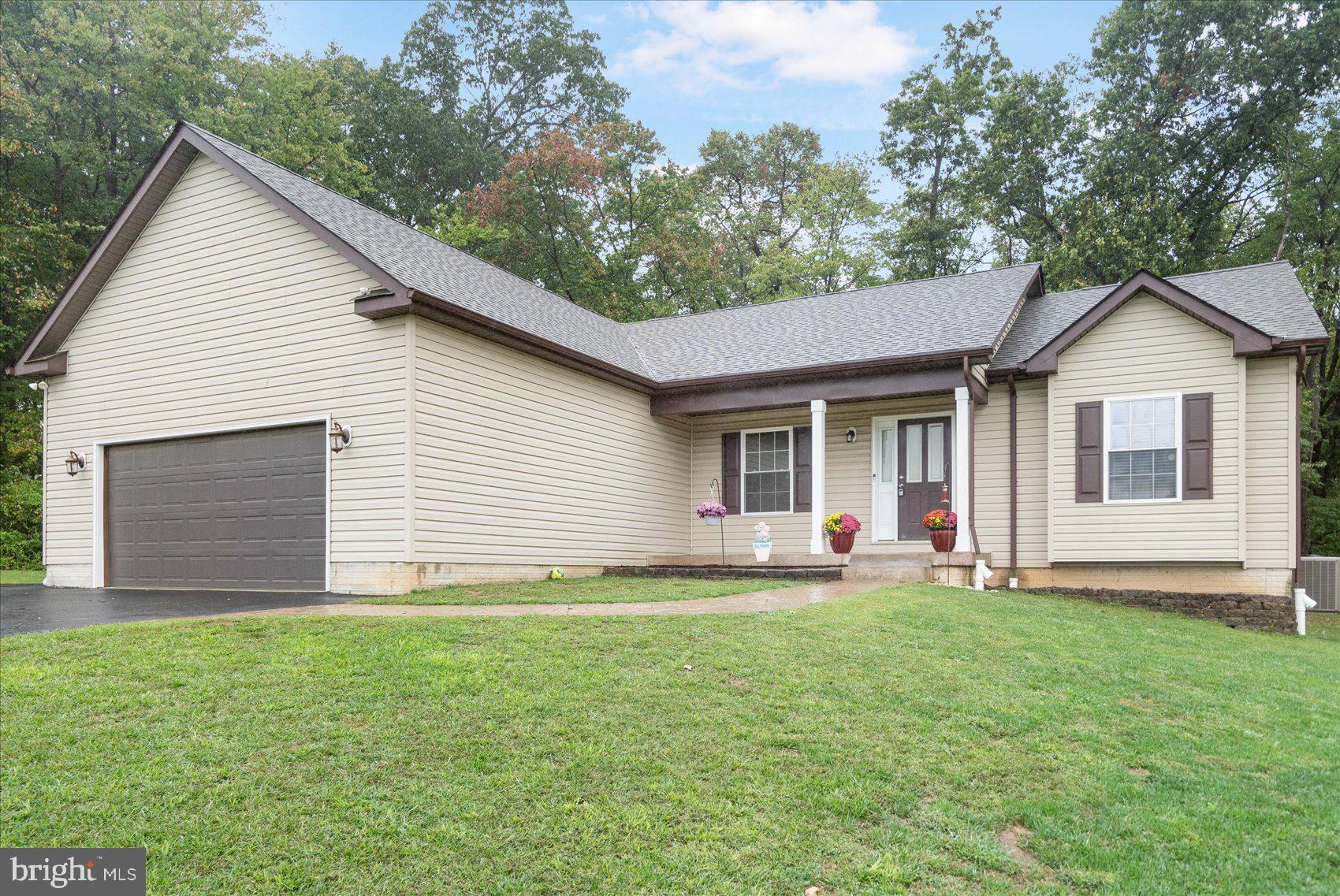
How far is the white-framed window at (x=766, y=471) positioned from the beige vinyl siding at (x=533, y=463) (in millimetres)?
1197

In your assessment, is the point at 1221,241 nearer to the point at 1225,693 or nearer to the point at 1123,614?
the point at 1123,614

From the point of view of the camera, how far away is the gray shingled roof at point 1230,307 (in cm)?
1179

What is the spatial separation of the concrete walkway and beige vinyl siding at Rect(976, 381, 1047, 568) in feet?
14.6

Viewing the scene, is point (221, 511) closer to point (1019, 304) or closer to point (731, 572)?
point (731, 572)

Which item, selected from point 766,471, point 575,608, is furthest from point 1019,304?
point 575,608

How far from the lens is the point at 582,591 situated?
1020 cm

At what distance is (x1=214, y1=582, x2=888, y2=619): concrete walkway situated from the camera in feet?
Answer: 26.3

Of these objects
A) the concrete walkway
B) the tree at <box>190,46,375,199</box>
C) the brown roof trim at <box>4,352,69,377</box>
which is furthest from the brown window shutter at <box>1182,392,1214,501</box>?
the tree at <box>190,46,375,199</box>

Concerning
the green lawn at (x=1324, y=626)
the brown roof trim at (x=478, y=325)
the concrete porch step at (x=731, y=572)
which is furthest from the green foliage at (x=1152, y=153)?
the brown roof trim at (x=478, y=325)

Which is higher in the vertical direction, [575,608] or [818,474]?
[818,474]

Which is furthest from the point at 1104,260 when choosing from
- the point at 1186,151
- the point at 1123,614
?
the point at 1123,614

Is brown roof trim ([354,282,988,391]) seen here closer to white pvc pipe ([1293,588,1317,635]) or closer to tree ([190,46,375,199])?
white pvc pipe ([1293,588,1317,635])

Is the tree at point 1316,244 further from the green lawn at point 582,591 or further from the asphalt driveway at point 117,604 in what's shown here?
the asphalt driveway at point 117,604

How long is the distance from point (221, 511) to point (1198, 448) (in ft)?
41.8
